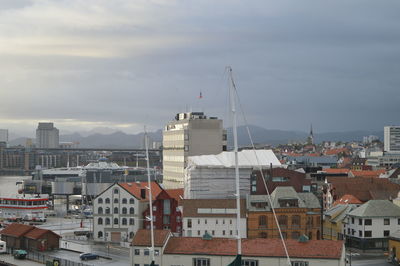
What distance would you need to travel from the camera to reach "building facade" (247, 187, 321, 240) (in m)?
54.8

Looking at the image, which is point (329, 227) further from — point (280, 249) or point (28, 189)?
point (28, 189)

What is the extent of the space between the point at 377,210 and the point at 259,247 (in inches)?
694

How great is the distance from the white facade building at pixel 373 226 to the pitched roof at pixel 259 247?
47.6 ft

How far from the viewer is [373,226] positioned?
5541cm

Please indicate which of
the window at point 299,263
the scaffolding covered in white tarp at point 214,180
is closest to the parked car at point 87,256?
the window at point 299,263

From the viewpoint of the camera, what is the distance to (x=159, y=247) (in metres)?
43.3

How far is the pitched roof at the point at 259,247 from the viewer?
40.9 meters

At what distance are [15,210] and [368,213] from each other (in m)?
45.6

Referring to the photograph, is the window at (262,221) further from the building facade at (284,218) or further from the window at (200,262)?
the window at (200,262)

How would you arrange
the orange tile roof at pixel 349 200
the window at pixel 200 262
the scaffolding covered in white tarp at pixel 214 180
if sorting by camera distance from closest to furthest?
the window at pixel 200 262, the orange tile roof at pixel 349 200, the scaffolding covered in white tarp at pixel 214 180

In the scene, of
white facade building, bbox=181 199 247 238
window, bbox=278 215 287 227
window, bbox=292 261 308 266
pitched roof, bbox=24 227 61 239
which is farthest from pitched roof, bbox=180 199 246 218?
window, bbox=292 261 308 266

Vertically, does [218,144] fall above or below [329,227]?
above

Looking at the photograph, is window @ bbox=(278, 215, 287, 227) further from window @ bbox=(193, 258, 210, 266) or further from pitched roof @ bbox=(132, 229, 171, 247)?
window @ bbox=(193, 258, 210, 266)

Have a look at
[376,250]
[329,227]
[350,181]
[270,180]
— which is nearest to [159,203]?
[270,180]
